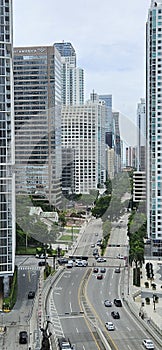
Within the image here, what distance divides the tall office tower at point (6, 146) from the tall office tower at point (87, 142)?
401cm

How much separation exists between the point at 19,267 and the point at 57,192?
3.70 meters

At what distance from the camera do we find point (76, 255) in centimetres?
782

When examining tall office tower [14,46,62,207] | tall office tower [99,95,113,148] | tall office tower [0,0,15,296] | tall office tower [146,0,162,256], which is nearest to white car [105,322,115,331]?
tall office tower [0,0,15,296]

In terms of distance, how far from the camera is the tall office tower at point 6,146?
5.02m

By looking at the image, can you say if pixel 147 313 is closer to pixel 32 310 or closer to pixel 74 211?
pixel 32 310

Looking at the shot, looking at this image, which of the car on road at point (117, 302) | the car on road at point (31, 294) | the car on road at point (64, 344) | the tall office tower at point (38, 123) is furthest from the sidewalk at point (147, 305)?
the tall office tower at point (38, 123)

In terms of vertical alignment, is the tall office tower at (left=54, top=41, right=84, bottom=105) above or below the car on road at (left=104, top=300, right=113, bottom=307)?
above

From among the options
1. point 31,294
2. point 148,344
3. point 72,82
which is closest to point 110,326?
point 148,344

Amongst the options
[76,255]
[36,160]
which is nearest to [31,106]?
[36,160]

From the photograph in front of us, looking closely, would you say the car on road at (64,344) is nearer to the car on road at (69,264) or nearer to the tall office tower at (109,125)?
the car on road at (69,264)

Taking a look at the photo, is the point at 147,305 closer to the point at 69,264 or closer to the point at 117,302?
the point at 117,302

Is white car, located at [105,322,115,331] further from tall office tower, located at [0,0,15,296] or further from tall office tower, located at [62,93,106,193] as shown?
tall office tower, located at [62,93,106,193]

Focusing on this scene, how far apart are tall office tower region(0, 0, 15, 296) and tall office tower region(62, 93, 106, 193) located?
401 centimetres

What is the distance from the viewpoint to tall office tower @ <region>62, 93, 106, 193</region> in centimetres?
935
